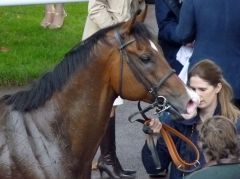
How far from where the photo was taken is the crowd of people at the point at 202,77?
387 cm

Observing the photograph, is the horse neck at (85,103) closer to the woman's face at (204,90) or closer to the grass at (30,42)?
the woman's face at (204,90)

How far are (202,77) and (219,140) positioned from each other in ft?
3.61

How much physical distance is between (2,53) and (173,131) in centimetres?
561

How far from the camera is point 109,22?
6012 mm

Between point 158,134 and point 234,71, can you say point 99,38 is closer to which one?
point 158,134

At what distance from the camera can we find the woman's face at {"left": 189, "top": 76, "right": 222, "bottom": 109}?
16.0 ft

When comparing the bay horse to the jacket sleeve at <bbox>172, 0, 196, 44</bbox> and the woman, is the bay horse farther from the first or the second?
the jacket sleeve at <bbox>172, 0, 196, 44</bbox>

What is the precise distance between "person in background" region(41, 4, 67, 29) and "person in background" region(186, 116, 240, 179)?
803 centimetres

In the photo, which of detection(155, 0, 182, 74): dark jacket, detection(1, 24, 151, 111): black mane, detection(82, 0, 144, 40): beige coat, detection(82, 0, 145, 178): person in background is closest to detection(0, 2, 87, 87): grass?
detection(82, 0, 145, 178): person in background

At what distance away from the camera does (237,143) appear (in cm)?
390

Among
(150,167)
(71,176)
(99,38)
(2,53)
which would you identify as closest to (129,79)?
(99,38)

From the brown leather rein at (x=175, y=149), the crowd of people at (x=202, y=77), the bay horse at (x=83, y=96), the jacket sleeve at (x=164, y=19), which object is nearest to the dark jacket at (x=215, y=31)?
the crowd of people at (x=202, y=77)

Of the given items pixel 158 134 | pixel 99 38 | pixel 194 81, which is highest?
pixel 99 38

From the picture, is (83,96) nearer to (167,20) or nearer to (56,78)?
(56,78)
